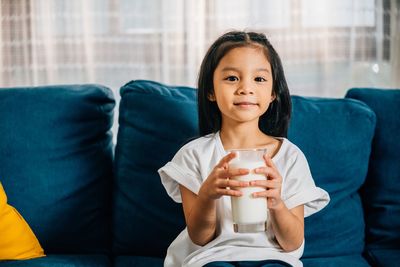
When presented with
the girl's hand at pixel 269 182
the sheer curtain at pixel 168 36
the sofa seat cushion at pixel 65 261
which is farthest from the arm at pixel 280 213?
the sheer curtain at pixel 168 36

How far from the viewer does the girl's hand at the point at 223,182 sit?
163 cm

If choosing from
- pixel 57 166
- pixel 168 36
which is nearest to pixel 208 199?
pixel 57 166

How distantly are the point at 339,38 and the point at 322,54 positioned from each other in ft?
0.37

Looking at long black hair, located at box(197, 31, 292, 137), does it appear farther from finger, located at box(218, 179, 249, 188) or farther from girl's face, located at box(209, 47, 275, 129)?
finger, located at box(218, 179, 249, 188)

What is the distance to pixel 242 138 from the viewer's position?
6.48ft

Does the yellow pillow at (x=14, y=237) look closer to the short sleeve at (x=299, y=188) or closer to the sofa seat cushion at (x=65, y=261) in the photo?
the sofa seat cushion at (x=65, y=261)

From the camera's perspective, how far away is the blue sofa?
2266mm

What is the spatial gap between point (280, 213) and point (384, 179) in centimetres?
72

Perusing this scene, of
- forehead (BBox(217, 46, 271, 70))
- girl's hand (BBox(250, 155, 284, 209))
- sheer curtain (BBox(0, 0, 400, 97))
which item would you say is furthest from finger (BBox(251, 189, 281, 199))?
sheer curtain (BBox(0, 0, 400, 97))

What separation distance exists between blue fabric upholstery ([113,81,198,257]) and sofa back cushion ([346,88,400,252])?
645 mm

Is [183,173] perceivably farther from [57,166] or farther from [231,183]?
[57,166]

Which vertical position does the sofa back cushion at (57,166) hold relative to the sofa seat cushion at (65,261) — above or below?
above

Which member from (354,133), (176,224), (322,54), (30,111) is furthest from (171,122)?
(322,54)

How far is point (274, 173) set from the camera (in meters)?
1.67
